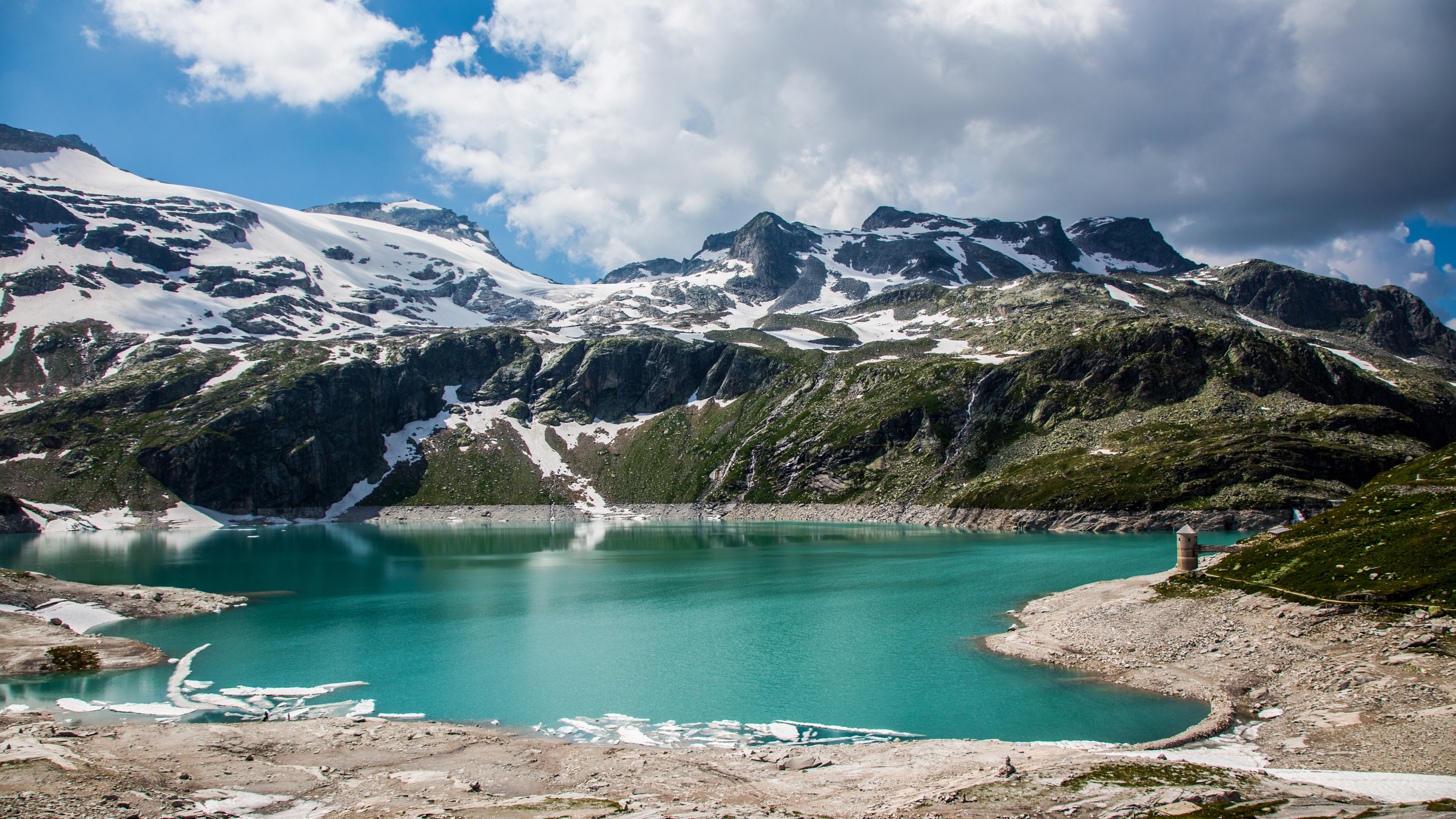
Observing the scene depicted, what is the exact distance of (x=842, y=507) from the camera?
520ft

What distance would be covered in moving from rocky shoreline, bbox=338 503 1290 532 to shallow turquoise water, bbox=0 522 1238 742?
10.7 m

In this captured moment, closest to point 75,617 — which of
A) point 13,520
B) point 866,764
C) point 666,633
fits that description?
point 666,633

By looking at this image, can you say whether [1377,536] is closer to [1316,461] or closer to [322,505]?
[1316,461]

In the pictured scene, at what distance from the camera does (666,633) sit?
154 feet

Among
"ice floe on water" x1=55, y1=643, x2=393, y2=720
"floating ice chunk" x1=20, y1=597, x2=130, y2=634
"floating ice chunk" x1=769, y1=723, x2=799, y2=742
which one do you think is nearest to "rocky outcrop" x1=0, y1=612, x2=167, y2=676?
"floating ice chunk" x1=20, y1=597, x2=130, y2=634

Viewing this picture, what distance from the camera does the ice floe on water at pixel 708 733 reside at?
87.1 feet

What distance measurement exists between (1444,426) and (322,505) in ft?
867

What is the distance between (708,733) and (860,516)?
129 meters

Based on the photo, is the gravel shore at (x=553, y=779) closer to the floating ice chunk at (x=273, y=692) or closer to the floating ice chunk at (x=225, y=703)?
the floating ice chunk at (x=225, y=703)

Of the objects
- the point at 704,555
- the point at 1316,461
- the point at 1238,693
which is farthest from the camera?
the point at 1316,461

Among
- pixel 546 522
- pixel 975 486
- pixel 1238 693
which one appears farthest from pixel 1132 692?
pixel 546 522

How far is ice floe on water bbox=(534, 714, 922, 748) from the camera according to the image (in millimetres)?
26562

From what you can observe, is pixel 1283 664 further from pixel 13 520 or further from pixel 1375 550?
pixel 13 520

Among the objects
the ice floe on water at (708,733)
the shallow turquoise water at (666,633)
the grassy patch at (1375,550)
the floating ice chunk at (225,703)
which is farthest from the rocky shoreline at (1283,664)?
the floating ice chunk at (225,703)
